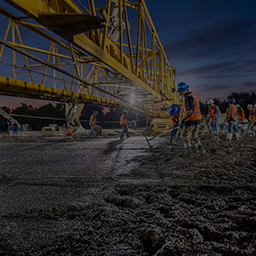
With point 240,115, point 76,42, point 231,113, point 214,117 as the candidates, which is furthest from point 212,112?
point 76,42

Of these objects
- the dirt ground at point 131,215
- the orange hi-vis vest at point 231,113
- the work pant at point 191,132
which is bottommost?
the dirt ground at point 131,215

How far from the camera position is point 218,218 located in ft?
4.76

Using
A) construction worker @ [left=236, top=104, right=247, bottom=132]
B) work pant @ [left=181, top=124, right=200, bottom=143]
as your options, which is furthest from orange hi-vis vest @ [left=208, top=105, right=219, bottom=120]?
work pant @ [left=181, top=124, right=200, bottom=143]

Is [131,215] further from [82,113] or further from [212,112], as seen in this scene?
[82,113]

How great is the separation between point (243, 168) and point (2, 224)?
3.59 metres

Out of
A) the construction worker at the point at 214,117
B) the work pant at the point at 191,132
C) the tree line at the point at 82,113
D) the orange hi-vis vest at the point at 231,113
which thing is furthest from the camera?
the tree line at the point at 82,113

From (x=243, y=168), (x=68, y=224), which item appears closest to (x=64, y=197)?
(x=68, y=224)

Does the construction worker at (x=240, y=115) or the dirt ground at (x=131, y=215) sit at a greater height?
the construction worker at (x=240, y=115)

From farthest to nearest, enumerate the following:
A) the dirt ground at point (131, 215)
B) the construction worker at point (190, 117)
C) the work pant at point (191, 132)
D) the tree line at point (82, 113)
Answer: the tree line at point (82, 113)
the work pant at point (191, 132)
the construction worker at point (190, 117)
the dirt ground at point (131, 215)

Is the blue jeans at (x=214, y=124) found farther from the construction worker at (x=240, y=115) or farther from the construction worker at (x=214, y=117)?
the construction worker at (x=240, y=115)

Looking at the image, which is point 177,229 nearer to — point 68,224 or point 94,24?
point 68,224

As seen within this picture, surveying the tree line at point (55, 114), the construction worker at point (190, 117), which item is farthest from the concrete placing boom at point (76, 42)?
the tree line at point (55, 114)

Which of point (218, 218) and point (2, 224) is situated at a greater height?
point (218, 218)

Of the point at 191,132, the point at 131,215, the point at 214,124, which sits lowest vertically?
the point at 131,215
